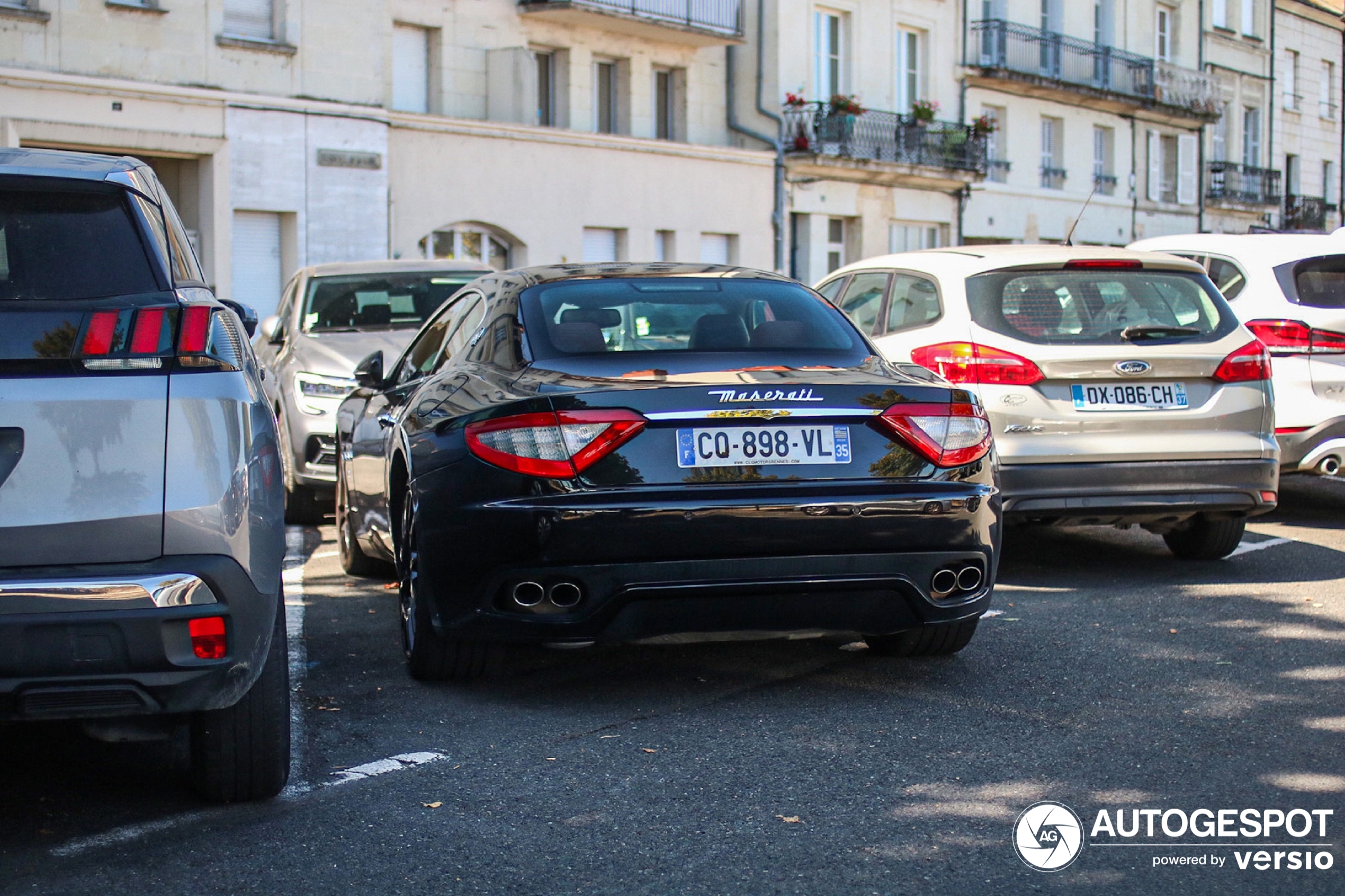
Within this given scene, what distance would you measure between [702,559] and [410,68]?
22.5 meters

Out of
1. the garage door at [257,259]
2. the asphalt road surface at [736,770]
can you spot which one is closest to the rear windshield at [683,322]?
the asphalt road surface at [736,770]

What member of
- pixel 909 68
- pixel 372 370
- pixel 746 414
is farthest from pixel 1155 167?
pixel 746 414

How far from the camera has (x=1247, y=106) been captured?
4944 cm

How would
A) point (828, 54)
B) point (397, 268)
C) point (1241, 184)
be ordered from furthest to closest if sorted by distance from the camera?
point (1241, 184), point (828, 54), point (397, 268)

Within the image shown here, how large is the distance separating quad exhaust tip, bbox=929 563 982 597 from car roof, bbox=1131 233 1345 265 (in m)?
5.12

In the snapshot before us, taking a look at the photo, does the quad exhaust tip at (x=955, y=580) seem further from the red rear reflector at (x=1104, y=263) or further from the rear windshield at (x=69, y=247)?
the red rear reflector at (x=1104, y=263)

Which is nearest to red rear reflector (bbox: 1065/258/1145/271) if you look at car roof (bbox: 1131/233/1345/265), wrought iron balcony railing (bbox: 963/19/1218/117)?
car roof (bbox: 1131/233/1345/265)

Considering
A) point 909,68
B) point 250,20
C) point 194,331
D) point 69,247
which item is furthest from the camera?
point 909,68

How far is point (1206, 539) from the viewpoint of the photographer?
856 cm

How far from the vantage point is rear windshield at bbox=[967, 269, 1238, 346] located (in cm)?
784

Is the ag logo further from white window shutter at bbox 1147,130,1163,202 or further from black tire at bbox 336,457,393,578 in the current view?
white window shutter at bbox 1147,130,1163,202

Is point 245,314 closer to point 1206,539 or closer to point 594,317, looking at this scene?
point 594,317

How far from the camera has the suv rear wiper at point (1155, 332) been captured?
7820 millimetres

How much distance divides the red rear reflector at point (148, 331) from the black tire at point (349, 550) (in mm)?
3956
